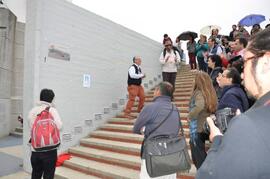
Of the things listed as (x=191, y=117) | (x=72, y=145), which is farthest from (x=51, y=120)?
(x=72, y=145)

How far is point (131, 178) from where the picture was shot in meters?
4.57

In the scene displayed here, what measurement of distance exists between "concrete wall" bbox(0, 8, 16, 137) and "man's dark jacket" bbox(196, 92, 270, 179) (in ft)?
34.2

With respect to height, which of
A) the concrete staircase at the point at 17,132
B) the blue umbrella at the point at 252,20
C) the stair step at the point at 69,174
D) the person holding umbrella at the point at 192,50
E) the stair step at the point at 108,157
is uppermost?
the blue umbrella at the point at 252,20

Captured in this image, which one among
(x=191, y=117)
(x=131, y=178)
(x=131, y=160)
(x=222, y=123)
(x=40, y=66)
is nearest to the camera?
(x=222, y=123)

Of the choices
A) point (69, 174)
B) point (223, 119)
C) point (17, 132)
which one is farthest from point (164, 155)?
point (17, 132)

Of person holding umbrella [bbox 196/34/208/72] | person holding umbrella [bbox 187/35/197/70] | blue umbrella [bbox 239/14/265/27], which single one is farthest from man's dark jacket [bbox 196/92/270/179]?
blue umbrella [bbox 239/14/265/27]

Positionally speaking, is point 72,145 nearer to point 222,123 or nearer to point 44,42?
point 44,42

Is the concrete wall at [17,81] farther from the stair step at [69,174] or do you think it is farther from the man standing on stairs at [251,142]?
the man standing on stairs at [251,142]

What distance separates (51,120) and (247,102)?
99.9 inches

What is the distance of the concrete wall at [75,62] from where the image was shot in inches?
233

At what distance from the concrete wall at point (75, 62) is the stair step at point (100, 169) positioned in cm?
77

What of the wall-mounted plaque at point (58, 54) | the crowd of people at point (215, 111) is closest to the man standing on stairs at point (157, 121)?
the crowd of people at point (215, 111)

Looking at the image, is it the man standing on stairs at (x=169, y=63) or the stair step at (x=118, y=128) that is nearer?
the stair step at (x=118, y=128)

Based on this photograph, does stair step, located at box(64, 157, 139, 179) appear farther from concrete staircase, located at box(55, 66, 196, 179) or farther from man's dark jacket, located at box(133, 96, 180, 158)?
man's dark jacket, located at box(133, 96, 180, 158)
